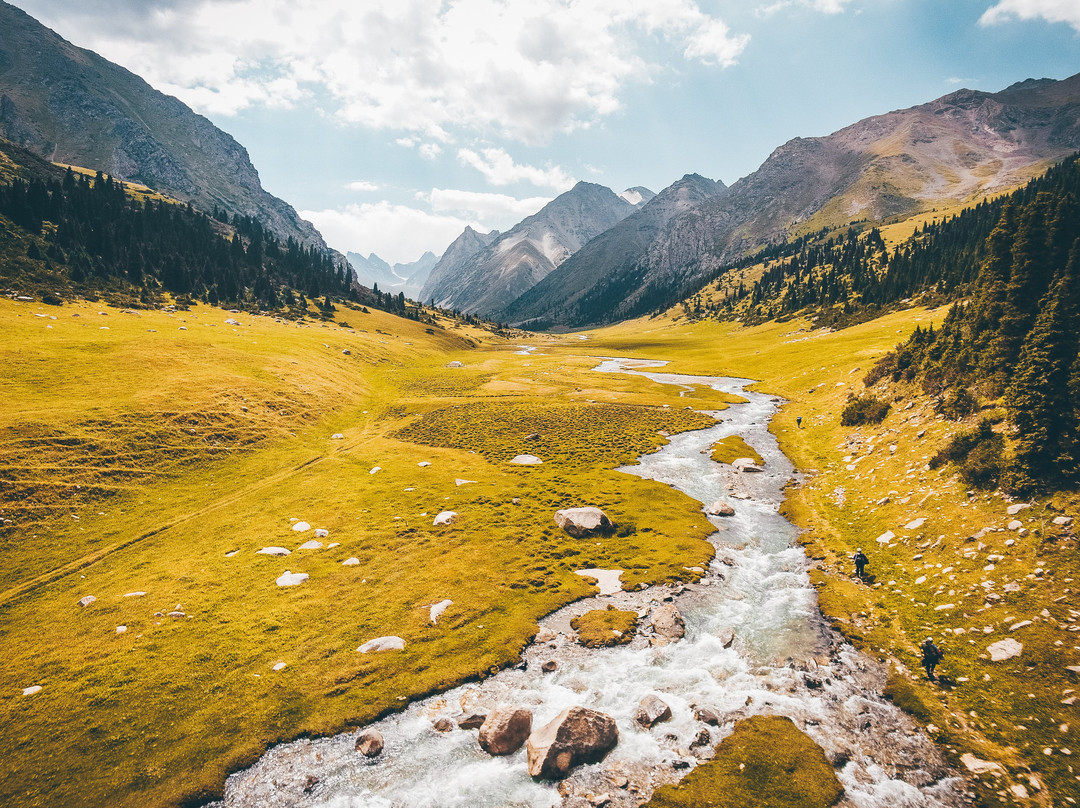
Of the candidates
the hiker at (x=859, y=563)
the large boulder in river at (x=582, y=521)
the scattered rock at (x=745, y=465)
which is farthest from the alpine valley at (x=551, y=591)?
the scattered rock at (x=745, y=465)

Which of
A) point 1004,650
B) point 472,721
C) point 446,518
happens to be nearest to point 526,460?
point 446,518

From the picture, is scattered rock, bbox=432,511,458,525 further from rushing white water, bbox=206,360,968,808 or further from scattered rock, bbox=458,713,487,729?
scattered rock, bbox=458,713,487,729

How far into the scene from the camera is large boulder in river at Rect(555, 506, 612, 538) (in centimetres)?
3384

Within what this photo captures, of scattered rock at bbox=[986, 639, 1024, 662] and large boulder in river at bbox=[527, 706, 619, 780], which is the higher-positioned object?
scattered rock at bbox=[986, 639, 1024, 662]

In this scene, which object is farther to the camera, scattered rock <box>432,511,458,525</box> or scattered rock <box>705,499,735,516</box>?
scattered rock <box>705,499,735,516</box>

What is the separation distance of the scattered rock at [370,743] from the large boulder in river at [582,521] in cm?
1873

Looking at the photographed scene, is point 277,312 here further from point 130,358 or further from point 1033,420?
point 1033,420

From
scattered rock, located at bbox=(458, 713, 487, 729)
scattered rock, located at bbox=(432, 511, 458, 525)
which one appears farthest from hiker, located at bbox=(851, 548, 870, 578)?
scattered rock, located at bbox=(432, 511, 458, 525)

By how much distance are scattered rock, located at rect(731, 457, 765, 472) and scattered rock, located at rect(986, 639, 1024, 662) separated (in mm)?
28404

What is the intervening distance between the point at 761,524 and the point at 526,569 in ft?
66.3

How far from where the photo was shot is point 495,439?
190ft

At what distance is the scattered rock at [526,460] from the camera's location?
4922 cm

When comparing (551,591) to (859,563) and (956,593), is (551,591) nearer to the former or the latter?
(859,563)

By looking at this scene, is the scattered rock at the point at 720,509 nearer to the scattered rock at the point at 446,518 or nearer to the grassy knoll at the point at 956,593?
the grassy knoll at the point at 956,593
